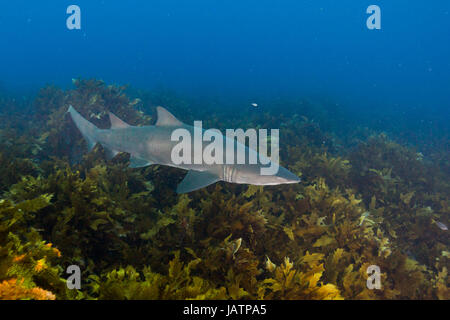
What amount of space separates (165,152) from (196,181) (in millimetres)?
991

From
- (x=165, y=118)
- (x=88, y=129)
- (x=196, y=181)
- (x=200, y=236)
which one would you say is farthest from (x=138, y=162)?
(x=200, y=236)

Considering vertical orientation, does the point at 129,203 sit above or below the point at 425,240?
above

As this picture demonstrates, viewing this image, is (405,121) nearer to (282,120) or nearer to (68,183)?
(282,120)

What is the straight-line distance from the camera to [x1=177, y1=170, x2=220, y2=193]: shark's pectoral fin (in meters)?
4.07

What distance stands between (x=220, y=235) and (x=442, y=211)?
728 centimetres

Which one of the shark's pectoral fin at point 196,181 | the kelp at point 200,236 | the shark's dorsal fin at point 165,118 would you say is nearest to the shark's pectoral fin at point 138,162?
the kelp at point 200,236

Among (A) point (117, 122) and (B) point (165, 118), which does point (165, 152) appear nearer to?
(B) point (165, 118)

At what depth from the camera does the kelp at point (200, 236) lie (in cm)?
219

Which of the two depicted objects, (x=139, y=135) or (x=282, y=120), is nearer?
(x=139, y=135)

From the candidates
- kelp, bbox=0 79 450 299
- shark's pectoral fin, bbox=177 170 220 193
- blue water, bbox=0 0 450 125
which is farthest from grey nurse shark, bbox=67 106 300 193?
blue water, bbox=0 0 450 125

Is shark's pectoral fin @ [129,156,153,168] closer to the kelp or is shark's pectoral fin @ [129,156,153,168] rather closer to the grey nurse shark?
the grey nurse shark

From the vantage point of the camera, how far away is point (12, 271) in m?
1.67

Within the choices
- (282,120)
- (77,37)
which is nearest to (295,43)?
(77,37)

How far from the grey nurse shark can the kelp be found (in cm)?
35
